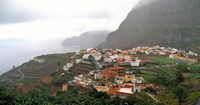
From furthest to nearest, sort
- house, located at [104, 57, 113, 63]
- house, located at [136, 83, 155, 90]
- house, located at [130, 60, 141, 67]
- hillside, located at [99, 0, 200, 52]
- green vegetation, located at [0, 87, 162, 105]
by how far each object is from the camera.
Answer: hillside, located at [99, 0, 200, 52], house, located at [104, 57, 113, 63], house, located at [130, 60, 141, 67], house, located at [136, 83, 155, 90], green vegetation, located at [0, 87, 162, 105]

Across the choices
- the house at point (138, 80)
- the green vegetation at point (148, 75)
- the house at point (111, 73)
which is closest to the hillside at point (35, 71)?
the house at point (111, 73)

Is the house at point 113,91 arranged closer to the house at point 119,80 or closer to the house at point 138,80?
the house at point 138,80

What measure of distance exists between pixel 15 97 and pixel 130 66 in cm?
5013

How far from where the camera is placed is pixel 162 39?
172 meters

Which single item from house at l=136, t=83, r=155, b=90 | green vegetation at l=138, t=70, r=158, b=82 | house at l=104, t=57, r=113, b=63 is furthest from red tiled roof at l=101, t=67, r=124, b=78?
house at l=104, t=57, r=113, b=63

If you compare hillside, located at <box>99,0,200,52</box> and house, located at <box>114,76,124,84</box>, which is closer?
house, located at <box>114,76,124,84</box>

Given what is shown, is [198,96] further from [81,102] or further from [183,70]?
[183,70]

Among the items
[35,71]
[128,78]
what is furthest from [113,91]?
[35,71]

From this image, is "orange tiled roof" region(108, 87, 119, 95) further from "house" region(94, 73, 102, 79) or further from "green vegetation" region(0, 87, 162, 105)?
"house" region(94, 73, 102, 79)

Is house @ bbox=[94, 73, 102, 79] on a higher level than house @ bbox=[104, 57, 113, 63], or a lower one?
lower

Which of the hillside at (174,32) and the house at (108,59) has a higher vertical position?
the hillside at (174,32)

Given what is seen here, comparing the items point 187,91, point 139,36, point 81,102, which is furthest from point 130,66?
point 139,36

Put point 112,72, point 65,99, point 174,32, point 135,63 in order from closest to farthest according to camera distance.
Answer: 1. point 65,99
2. point 112,72
3. point 135,63
4. point 174,32

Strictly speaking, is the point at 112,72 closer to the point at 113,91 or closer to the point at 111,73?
the point at 111,73
